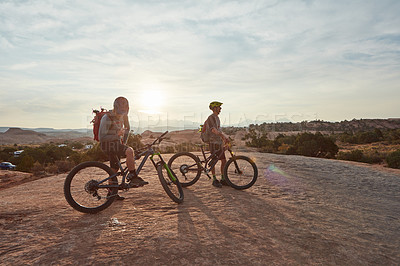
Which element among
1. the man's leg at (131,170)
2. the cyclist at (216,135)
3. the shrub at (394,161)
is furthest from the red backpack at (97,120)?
the shrub at (394,161)

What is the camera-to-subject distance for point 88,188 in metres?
4.05

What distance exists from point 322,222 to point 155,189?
3702mm

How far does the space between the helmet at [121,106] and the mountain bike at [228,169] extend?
1.93m

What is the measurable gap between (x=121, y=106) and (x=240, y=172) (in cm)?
343

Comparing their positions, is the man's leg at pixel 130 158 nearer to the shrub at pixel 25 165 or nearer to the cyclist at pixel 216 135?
the cyclist at pixel 216 135

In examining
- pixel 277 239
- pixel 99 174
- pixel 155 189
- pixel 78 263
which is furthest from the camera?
pixel 155 189

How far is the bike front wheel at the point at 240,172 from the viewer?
241 inches

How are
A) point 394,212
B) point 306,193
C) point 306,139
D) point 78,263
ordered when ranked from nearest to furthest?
1. point 78,263
2. point 394,212
3. point 306,193
4. point 306,139

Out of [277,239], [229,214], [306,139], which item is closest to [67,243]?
[229,214]

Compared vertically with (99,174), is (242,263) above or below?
below

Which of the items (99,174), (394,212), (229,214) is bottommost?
(394,212)

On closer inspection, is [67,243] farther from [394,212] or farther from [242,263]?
[394,212]

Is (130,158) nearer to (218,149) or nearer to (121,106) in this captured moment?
(121,106)

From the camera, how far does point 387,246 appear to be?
11.5ft
